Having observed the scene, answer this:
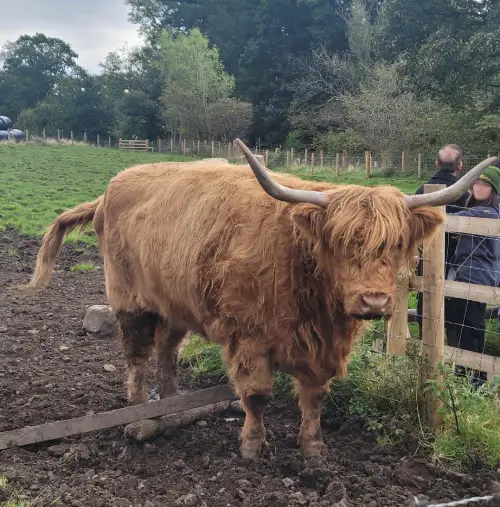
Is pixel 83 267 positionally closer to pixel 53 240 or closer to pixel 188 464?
pixel 53 240

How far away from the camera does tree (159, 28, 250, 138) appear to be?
5053 cm

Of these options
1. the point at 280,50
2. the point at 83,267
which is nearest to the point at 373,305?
the point at 83,267

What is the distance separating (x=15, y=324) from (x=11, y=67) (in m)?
85.2

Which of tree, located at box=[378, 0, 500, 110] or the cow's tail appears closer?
the cow's tail

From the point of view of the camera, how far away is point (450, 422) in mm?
3963

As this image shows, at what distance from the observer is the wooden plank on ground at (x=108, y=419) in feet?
13.0

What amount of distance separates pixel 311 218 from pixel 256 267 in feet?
1.73

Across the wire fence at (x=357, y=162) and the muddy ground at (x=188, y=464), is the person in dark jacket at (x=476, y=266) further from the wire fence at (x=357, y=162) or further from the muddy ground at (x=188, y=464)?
the wire fence at (x=357, y=162)

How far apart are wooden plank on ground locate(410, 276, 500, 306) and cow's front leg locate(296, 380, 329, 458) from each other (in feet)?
3.60

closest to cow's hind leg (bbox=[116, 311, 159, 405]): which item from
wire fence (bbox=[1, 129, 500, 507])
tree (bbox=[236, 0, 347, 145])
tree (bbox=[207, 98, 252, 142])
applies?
wire fence (bbox=[1, 129, 500, 507])

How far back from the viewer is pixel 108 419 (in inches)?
163

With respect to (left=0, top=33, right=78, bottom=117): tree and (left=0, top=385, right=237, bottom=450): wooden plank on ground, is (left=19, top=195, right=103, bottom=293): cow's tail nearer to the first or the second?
(left=0, top=385, right=237, bottom=450): wooden plank on ground

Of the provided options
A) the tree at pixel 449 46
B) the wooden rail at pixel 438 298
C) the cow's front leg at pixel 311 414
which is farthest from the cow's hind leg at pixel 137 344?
the tree at pixel 449 46

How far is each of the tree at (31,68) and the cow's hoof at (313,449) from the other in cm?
8200
